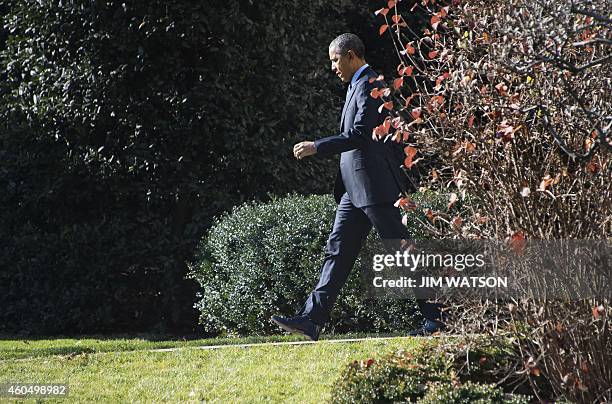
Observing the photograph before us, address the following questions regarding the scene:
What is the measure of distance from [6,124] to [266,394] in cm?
647

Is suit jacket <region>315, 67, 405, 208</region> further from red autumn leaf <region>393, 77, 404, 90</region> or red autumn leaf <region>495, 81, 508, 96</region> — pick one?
red autumn leaf <region>495, 81, 508, 96</region>

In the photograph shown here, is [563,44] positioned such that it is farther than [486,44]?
No

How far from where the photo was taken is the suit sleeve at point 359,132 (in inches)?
247

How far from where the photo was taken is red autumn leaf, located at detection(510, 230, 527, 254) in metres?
4.24

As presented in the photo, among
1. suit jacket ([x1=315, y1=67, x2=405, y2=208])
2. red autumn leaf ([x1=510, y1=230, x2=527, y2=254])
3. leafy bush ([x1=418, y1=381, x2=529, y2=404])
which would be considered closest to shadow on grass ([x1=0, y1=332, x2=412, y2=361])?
suit jacket ([x1=315, y1=67, x2=405, y2=208])

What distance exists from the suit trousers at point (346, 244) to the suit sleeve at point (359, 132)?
18.2 inches

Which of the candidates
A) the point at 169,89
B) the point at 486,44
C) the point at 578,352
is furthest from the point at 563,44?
the point at 169,89

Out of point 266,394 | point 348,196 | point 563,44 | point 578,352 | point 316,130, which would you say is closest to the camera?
point 563,44

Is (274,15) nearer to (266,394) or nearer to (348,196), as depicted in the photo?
(348,196)

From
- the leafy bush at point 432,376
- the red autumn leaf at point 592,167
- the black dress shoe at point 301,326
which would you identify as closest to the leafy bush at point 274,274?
the black dress shoe at point 301,326

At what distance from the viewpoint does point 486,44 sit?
4684 millimetres

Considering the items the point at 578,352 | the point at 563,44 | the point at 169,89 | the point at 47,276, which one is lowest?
the point at 47,276

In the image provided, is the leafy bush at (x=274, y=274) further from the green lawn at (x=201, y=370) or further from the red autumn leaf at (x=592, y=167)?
the red autumn leaf at (x=592, y=167)

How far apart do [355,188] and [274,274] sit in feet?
7.60
